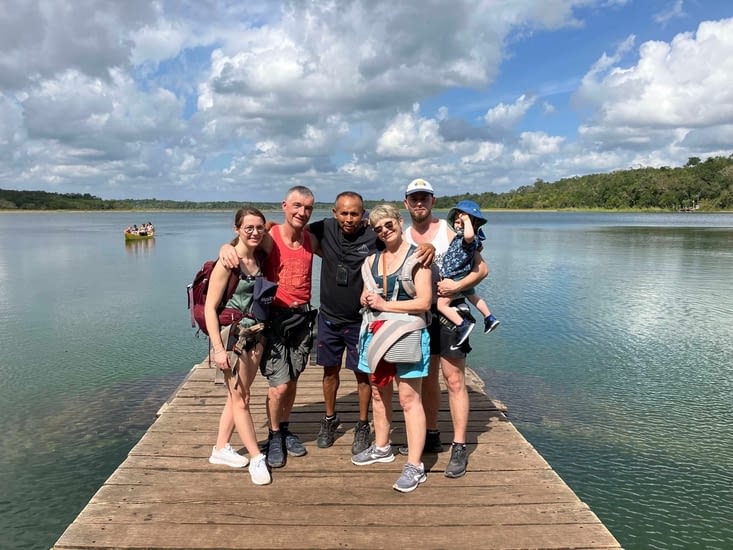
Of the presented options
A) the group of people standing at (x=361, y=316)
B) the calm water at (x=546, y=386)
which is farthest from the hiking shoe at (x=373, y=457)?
the calm water at (x=546, y=386)

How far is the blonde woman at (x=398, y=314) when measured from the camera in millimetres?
3895

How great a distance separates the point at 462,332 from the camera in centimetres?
416

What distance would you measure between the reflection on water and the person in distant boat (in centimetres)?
3573

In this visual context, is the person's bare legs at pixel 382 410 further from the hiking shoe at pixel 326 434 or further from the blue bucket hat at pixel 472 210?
the blue bucket hat at pixel 472 210

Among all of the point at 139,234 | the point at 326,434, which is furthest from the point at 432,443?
the point at 139,234

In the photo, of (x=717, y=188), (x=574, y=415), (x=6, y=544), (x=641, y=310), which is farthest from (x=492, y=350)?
(x=717, y=188)

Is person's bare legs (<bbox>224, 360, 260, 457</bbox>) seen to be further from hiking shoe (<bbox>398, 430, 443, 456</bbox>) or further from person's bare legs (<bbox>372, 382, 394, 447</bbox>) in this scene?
hiking shoe (<bbox>398, 430, 443, 456</bbox>)

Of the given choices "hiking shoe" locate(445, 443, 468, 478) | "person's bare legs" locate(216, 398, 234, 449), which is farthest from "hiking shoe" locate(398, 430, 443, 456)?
"person's bare legs" locate(216, 398, 234, 449)

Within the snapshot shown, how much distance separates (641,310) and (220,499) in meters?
15.1

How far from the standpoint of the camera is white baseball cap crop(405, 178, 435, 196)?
4211 mm

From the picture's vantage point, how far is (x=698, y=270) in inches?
933

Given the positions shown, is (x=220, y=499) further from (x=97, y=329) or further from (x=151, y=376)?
(x=97, y=329)

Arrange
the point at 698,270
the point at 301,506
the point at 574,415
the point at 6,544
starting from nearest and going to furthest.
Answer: the point at 301,506, the point at 6,544, the point at 574,415, the point at 698,270

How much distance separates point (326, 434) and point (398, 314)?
1616 millimetres
